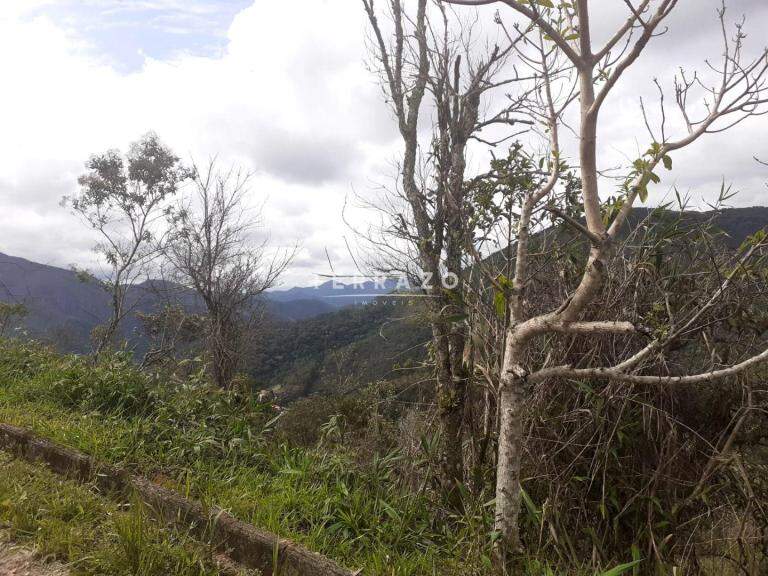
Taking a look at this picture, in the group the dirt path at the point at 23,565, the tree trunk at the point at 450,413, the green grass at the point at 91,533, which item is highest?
the tree trunk at the point at 450,413

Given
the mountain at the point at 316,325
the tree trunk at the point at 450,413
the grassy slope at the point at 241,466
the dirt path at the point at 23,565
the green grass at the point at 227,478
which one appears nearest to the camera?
the dirt path at the point at 23,565

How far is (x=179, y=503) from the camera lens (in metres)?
2.80

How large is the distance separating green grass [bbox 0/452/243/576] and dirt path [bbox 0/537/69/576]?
4 cm

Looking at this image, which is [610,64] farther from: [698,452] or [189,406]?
[189,406]

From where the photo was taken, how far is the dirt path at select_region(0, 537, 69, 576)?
7.55 feet

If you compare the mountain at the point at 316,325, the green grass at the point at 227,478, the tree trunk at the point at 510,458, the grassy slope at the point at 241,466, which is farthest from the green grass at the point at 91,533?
the mountain at the point at 316,325

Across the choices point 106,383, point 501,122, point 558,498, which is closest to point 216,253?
A: point 106,383

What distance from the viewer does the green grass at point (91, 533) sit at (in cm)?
231

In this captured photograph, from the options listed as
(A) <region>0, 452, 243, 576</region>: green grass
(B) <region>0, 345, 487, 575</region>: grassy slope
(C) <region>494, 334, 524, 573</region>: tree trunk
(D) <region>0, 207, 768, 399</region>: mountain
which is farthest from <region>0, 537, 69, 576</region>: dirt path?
(D) <region>0, 207, 768, 399</region>: mountain

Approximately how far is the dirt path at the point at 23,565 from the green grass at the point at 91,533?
0.14ft

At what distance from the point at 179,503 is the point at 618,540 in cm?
242

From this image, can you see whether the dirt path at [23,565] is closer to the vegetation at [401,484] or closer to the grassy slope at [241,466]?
the vegetation at [401,484]

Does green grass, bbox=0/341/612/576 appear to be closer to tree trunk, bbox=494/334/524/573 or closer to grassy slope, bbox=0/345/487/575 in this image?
grassy slope, bbox=0/345/487/575

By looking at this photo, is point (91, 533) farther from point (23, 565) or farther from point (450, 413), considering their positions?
point (450, 413)
